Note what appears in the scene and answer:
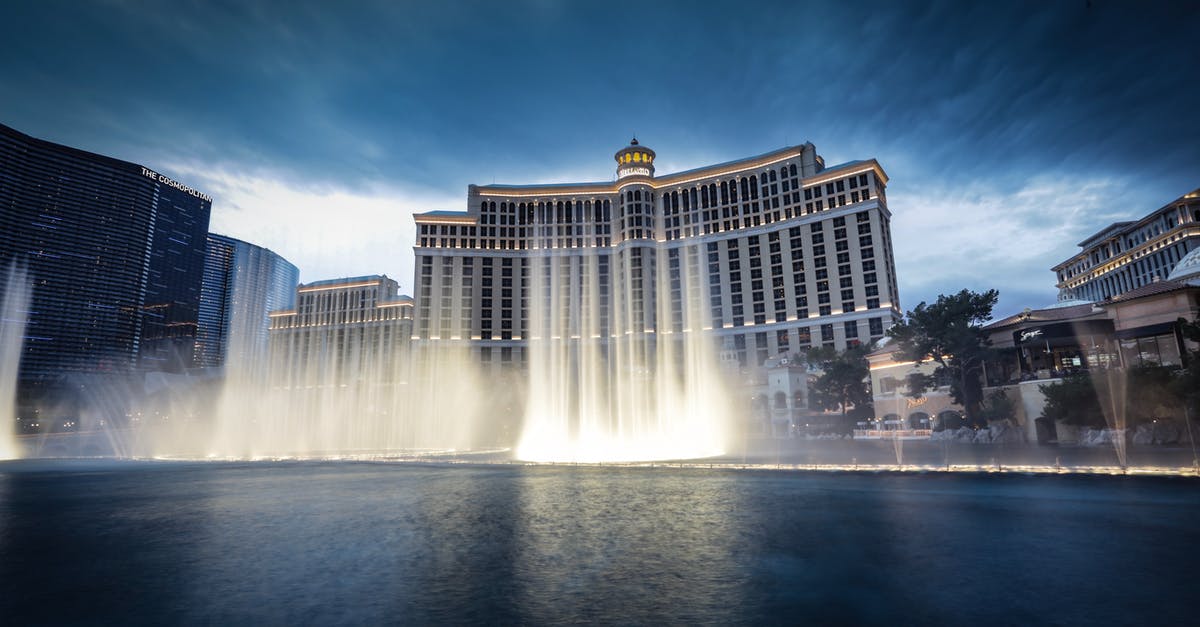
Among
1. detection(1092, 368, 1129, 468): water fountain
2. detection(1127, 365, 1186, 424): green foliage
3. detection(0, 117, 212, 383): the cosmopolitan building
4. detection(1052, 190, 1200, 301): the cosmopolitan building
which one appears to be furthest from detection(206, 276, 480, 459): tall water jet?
detection(1052, 190, 1200, 301): the cosmopolitan building

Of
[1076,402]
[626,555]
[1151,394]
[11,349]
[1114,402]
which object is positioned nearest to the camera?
[626,555]

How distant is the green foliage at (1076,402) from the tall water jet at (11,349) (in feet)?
278

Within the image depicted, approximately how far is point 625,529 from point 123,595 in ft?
29.2

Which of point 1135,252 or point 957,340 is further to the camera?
point 1135,252

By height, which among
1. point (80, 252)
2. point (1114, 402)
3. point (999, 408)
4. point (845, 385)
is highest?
point (80, 252)

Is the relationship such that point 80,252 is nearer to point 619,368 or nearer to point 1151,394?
point 619,368

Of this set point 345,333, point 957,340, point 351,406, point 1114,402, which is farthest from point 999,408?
point 345,333

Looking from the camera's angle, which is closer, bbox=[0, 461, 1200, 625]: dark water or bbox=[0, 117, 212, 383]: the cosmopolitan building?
bbox=[0, 461, 1200, 625]: dark water

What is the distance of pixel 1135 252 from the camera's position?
96.1m

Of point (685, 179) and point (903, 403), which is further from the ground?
point (685, 179)

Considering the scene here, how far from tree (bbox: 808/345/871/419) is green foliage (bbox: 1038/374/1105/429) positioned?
24.8m

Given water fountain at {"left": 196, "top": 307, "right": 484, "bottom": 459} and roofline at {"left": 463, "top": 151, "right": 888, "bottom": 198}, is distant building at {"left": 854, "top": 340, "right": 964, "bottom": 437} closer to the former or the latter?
water fountain at {"left": 196, "top": 307, "right": 484, "bottom": 459}

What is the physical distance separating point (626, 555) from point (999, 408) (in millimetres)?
39111

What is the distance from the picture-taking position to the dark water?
24.0ft
